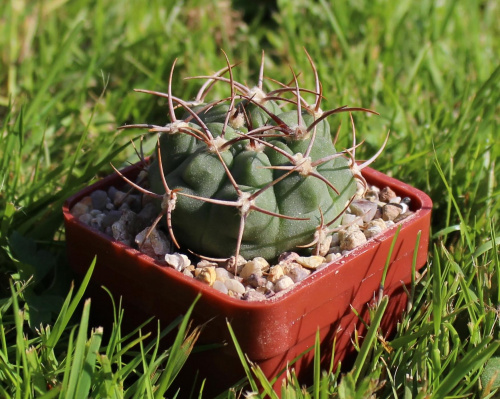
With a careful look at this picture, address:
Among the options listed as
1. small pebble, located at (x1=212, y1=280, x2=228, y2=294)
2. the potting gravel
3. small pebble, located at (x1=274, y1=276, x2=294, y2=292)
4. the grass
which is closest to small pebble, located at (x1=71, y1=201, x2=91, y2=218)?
the potting gravel

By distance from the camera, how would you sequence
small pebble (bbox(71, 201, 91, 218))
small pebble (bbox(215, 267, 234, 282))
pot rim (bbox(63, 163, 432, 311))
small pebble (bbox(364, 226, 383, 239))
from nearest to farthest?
pot rim (bbox(63, 163, 432, 311))
small pebble (bbox(215, 267, 234, 282))
small pebble (bbox(364, 226, 383, 239))
small pebble (bbox(71, 201, 91, 218))

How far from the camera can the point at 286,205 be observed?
5.49 ft

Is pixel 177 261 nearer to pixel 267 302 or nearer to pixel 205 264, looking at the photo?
pixel 205 264

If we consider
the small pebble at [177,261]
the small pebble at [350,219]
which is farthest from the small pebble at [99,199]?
the small pebble at [350,219]

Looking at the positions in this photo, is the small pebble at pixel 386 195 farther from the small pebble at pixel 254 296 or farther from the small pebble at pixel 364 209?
the small pebble at pixel 254 296

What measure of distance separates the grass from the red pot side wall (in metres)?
0.07

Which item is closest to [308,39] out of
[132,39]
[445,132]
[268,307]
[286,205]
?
[132,39]

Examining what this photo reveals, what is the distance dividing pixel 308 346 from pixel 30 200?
37.6 inches

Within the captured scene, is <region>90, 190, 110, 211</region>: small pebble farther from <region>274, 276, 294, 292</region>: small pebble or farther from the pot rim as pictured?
<region>274, 276, 294, 292</region>: small pebble

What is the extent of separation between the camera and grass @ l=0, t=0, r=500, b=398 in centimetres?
163

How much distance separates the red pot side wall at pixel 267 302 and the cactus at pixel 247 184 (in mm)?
107

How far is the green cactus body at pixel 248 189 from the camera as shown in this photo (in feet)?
5.41

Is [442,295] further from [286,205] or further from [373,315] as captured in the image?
Result: [286,205]

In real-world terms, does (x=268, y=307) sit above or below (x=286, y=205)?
below
